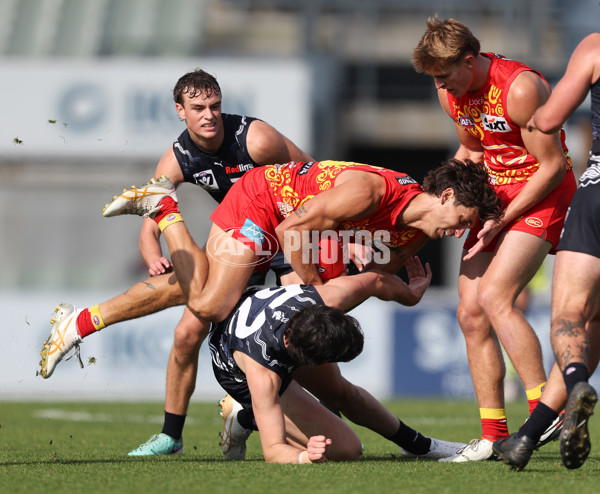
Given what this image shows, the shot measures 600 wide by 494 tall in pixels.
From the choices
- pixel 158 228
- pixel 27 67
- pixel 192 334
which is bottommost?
pixel 192 334

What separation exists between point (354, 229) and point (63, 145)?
1228cm

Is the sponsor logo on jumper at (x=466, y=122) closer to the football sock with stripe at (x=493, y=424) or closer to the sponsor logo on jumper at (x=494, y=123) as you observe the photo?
the sponsor logo on jumper at (x=494, y=123)

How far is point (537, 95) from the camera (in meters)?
5.69

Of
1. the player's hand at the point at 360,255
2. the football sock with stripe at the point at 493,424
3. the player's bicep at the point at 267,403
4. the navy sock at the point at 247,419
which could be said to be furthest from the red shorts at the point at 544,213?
the navy sock at the point at 247,419

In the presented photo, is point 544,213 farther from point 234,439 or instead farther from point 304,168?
point 234,439

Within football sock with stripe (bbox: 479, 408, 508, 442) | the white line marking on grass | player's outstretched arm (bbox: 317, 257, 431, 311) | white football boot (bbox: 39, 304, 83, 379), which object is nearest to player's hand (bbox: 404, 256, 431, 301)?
player's outstretched arm (bbox: 317, 257, 431, 311)

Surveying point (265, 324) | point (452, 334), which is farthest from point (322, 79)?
point (265, 324)

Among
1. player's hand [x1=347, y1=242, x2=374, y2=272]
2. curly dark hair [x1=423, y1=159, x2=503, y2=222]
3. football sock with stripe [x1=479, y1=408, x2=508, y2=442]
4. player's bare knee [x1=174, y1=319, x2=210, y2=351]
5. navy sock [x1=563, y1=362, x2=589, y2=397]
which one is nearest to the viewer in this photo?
navy sock [x1=563, y1=362, x2=589, y2=397]

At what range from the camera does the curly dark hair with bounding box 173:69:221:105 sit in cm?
661

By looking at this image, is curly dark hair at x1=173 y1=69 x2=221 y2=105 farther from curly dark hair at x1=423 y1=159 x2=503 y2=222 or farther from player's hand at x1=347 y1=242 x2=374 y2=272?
curly dark hair at x1=423 y1=159 x2=503 y2=222

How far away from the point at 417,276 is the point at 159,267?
164cm

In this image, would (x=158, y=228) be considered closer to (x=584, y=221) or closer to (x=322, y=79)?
(x=584, y=221)

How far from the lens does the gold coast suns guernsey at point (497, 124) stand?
19.1 ft

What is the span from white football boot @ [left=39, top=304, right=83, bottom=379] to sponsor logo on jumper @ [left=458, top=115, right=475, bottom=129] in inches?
105
